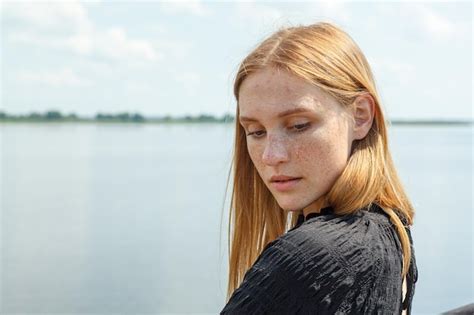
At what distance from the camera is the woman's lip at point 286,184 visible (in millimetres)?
2129

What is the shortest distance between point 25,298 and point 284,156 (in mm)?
11411

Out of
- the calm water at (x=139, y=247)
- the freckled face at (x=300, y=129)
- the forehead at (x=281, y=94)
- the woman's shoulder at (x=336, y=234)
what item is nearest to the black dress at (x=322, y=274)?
the woman's shoulder at (x=336, y=234)

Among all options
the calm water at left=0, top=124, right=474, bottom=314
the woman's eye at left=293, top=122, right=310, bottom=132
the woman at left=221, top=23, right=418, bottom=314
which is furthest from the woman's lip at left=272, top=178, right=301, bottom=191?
the calm water at left=0, top=124, right=474, bottom=314

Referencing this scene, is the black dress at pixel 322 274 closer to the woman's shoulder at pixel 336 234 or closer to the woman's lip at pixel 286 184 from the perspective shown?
the woman's shoulder at pixel 336 234

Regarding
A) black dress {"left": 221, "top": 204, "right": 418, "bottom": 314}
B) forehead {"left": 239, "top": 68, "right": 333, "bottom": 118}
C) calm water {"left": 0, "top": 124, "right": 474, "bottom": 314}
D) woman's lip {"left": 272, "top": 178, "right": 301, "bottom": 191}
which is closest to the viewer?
black dress {"left": 221, "top": 204, "right": 418, "bottom": 314}

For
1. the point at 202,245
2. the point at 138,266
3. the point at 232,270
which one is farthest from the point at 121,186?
the point at 232,270

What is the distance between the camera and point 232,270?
8.73 feet

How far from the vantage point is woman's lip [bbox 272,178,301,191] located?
2129mm

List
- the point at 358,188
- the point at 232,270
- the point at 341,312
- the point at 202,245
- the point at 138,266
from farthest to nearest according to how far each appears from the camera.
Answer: the point at 202,245
the point at 138,266
the point at 232,270
the point at 358,188
the point at 341,312

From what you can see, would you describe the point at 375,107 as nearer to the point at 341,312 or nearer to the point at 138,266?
the point at 341,312

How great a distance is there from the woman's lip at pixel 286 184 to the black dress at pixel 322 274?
0.62ft

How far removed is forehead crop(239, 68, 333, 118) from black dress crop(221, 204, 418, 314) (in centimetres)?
30

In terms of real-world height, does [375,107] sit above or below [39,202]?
above

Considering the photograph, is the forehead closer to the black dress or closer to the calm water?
the black dress
